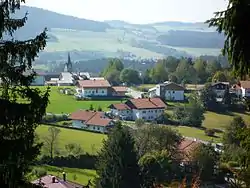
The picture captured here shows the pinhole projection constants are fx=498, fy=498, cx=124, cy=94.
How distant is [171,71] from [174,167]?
5746 cm

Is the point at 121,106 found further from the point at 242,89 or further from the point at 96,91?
the point at 242,89

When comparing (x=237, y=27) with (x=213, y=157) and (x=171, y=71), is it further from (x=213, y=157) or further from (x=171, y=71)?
(x=171, y=71)

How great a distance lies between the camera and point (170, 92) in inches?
2309

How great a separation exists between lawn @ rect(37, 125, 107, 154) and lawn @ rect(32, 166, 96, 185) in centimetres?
235

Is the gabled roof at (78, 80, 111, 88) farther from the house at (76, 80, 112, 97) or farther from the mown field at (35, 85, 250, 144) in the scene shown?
the mown field at (35, 85, 250, 144)

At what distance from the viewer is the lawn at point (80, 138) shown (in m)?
33.5

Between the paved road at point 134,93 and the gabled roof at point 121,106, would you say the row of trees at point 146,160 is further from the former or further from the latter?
the paved road at point 134,93

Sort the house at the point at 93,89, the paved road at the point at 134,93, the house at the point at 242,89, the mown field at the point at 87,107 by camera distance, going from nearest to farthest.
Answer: the mown field at the point at 87,107, the house at the point at 242,89, the house at the point at 93,89, the paved road at the point at 134,93

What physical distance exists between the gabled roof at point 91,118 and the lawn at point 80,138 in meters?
2.83

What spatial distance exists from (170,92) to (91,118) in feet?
56.5

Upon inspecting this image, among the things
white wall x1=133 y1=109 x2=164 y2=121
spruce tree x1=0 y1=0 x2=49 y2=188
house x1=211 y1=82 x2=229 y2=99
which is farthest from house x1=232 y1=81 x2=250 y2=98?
spruce tree x1=0 y1=0 x2=49 y2=188

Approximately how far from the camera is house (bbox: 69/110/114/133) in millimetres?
42312

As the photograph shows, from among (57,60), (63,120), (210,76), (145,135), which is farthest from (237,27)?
(57,60)

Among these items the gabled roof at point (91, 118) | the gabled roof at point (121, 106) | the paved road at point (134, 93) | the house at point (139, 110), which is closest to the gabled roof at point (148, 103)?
the house at point (139, 110)
